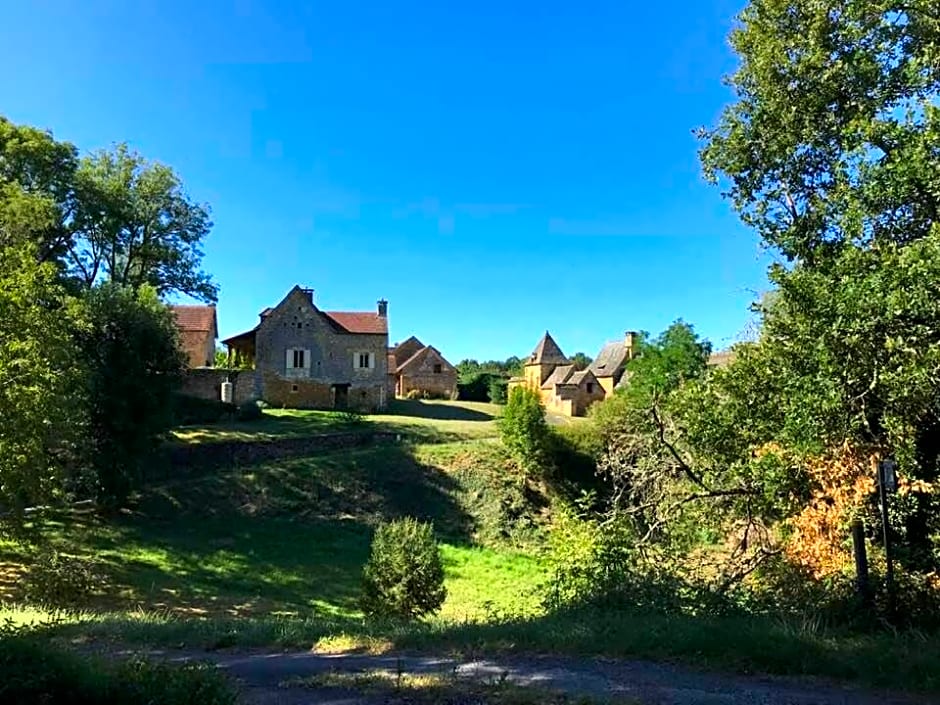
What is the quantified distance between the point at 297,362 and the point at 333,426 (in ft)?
29.7

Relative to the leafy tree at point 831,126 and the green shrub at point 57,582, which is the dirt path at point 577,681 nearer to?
the leafy tree at point 831,126

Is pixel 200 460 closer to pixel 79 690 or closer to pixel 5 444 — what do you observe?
pixel 5 444

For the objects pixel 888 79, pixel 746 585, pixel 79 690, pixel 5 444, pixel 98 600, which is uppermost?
pixel 888 79

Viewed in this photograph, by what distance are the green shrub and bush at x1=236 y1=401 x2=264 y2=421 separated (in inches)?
717

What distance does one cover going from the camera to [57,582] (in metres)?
17.5

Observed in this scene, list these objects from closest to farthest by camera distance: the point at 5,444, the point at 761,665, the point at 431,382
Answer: the point at 761,665, the point at 5,444, the point at 431,382

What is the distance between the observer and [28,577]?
1772cm

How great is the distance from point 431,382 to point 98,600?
40.3m

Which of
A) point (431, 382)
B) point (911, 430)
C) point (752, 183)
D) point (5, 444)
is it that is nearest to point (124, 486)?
point (5, 444)

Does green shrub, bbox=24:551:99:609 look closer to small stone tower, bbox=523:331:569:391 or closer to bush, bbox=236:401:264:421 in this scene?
bush, bbox=236:401:264:421

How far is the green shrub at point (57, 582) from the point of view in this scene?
16891 mm

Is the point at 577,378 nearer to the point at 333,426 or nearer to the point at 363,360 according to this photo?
the point at 363,360

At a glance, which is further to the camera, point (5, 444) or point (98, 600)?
point (98, 600)

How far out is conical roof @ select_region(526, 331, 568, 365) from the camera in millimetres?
59750
